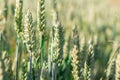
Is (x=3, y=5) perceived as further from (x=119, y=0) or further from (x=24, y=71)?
(x=119, y=0)

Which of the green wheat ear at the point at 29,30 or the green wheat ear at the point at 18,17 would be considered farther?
the green wheat ear at the point at 18,17

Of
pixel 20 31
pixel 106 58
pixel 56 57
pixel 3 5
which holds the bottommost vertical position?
pixel 106 58

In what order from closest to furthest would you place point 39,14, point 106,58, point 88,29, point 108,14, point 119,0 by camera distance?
point 39,14 < point 106,58 < point 88,29 < point 108,14 < point 119,0

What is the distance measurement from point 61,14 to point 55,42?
2.70 meters

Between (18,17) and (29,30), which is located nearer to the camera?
(29,30)

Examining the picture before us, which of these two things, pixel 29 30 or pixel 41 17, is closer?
pixel 29 30

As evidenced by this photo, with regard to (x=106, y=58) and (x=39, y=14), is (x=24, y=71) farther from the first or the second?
(x=106, y=58)

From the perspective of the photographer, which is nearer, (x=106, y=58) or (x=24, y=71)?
(x=24, y=71)

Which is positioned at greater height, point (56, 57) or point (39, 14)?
point (39, 14)

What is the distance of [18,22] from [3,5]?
397 mm

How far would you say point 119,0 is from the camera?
14750 millimetres

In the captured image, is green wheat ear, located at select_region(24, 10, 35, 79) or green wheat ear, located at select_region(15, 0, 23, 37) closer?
green wheat ear, located at select_region(24, 10, 35, 79)

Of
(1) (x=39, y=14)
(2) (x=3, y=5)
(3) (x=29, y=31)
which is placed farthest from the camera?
(2) (x=3, y=5)

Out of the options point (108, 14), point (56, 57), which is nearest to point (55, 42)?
point (56, 57)
